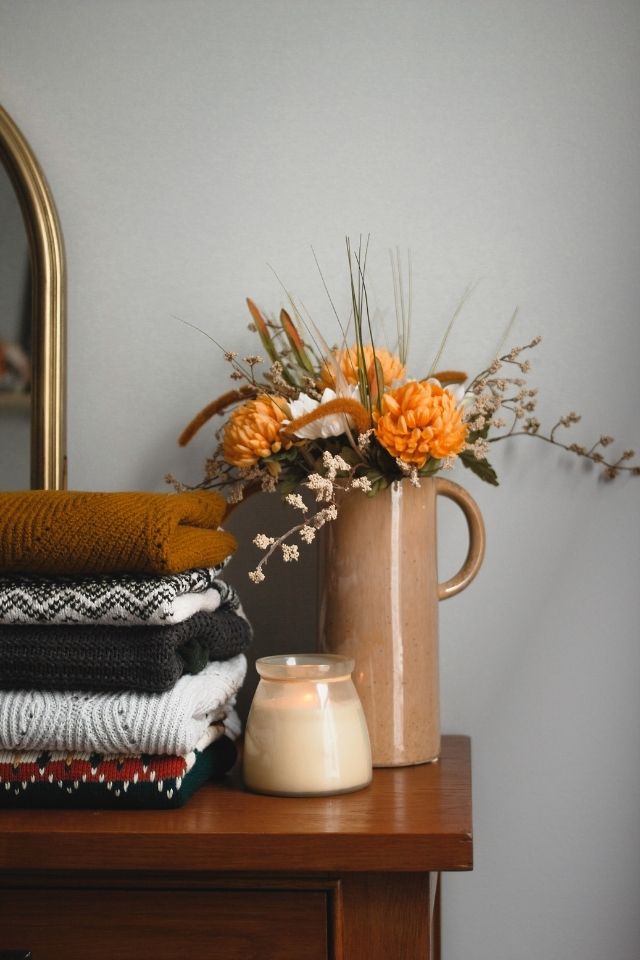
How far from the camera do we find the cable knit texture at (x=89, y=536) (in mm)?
768

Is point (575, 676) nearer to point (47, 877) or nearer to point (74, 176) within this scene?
point (47, 877)

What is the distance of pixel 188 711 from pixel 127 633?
81mm

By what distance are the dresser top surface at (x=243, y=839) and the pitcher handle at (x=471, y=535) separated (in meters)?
0.27

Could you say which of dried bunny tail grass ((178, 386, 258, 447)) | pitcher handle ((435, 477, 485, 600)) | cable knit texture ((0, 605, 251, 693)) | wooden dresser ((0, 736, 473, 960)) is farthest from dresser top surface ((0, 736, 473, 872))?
dried bunny tail grass ((178, 386, 258, 447))

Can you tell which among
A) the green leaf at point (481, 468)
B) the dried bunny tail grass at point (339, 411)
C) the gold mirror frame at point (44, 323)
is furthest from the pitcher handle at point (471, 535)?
the gold mirror frame at point (44, 323)

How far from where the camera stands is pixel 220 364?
1.16 meters

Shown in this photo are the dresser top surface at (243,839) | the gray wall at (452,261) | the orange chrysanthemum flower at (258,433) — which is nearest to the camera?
the dresser top surface at (243,839)

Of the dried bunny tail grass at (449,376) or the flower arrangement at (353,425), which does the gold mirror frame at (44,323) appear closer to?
the flower arrangement at (353,425)

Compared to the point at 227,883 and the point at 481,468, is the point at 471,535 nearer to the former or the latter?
the point at 481,468

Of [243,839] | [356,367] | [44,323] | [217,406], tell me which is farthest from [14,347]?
[243,839]

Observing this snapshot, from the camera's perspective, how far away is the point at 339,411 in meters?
0.88

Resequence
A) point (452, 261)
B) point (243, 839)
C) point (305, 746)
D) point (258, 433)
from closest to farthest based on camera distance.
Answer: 1. point (243, 839)
2. point (305, 746)
3. point (258, 433)
4. point (452, 261)

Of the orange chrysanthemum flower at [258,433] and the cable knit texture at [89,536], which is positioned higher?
the orange chrysanthemum flower at [258,433]

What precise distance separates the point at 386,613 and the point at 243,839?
0.28m
